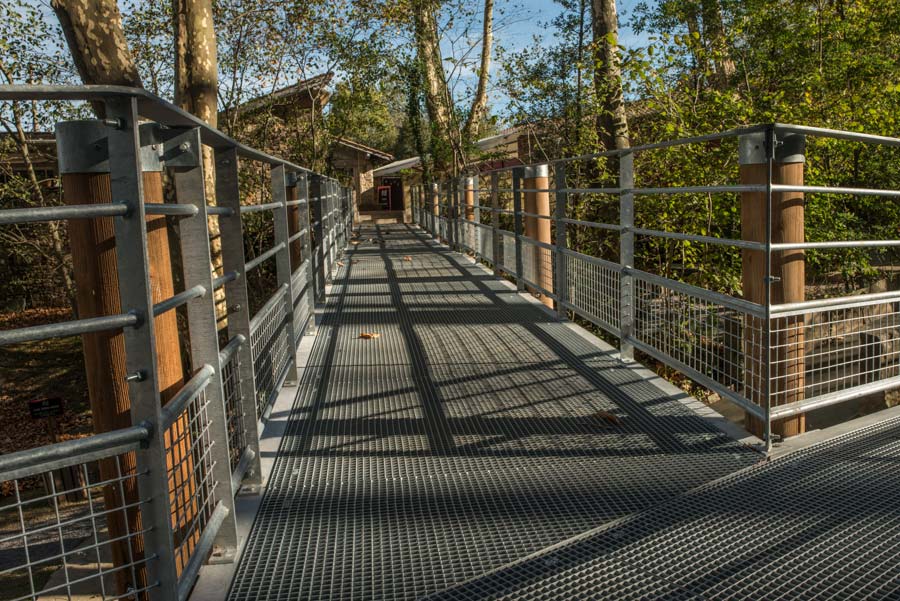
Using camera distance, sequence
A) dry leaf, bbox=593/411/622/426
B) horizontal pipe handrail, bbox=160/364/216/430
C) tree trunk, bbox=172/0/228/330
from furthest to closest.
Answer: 1. tree trunk, bbox=172/0/228/330
2. dry leaf, bbox=593/411/622/426
3. horizontal pipe handrail, bbox=160/364/216/430

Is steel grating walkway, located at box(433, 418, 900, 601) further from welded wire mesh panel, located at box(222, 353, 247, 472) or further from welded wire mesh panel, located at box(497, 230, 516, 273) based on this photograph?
welded wire mesh panel, located at box(497, 230, 516, 273)

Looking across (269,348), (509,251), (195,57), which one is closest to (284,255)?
(269,348)

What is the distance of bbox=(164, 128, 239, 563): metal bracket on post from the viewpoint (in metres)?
2.28

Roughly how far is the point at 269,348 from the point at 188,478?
5.26ft

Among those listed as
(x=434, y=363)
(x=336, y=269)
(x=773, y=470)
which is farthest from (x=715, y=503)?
(x=336, y=269)

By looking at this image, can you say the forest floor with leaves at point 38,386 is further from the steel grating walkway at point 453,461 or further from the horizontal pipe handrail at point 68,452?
the horizontal pipe handrail at point 68,452

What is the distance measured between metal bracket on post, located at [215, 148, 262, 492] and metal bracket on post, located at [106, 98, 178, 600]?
1107mm

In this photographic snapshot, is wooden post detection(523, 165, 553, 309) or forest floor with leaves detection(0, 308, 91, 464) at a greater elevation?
wooden post detection(523, 165, 553, 309)

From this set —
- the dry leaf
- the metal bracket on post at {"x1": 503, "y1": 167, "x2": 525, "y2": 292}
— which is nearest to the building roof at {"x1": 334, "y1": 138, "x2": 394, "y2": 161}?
the metal bracket on post at {"x1": 503, "y1": 167, "x2": 525, "y2": 292}

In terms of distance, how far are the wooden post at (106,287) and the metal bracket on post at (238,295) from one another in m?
0.54

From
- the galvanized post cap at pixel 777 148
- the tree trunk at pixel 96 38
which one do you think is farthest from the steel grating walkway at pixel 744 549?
the tree trunk at pixel 96 38

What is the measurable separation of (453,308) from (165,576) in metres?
5.43

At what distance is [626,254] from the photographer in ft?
15.7

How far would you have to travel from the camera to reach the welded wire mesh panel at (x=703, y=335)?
132 inches
